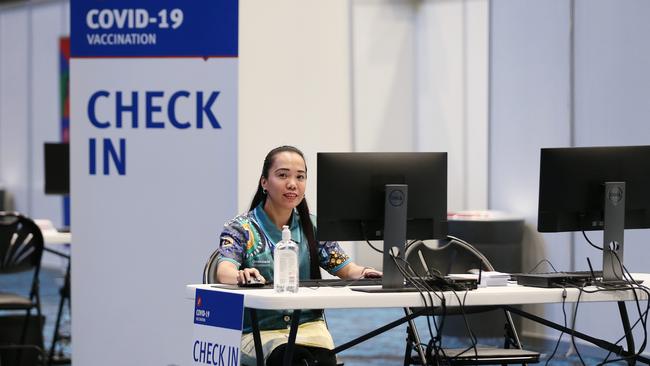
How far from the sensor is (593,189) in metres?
3.93

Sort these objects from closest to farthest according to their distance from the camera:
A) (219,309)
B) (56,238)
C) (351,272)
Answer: (219,309)
(351,272)
(56,238)

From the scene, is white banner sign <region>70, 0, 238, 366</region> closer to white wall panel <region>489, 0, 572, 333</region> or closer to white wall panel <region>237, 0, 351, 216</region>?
white wall panel <region>237, 0, 351, 216</region>

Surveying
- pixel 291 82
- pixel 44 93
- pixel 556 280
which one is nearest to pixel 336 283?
pixel 556 280

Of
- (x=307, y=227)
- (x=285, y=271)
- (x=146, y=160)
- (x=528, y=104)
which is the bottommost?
(x=285, y=271)

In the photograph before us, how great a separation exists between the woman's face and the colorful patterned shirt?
103 mm

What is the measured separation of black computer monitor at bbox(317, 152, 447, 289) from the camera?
367 cm

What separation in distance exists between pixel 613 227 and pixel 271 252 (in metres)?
1.28

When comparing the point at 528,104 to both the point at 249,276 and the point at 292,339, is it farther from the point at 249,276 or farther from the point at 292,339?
the point at 292,339

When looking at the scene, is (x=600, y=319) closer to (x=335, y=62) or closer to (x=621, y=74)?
(x=621, y=74)

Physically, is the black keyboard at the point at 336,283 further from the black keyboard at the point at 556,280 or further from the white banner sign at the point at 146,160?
the white banner sign at the point at 146,160

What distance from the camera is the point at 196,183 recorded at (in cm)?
500

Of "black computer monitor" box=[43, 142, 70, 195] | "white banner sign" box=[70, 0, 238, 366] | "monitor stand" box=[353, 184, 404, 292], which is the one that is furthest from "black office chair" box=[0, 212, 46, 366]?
"monitor stand" box=[353, 184, 404, 292]

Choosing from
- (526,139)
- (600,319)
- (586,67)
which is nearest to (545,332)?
(600,319)

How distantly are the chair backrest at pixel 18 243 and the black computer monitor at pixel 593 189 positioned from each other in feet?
10.4
